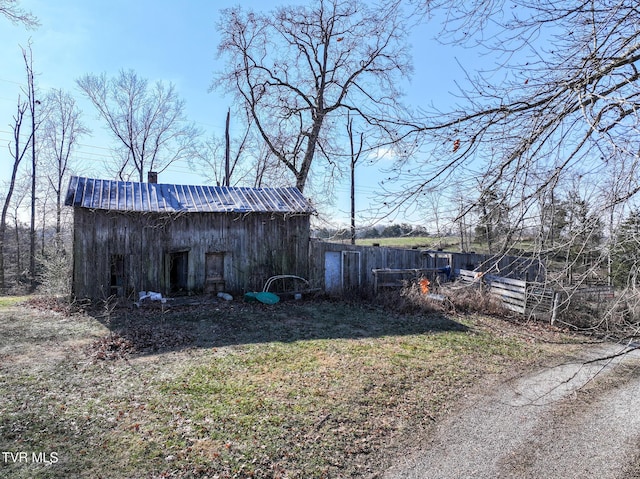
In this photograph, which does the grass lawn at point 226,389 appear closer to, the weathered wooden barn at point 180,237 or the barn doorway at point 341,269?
the weathered wooden barn at point 180,237

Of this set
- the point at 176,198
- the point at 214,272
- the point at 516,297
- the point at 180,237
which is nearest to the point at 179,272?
the point at 214,272

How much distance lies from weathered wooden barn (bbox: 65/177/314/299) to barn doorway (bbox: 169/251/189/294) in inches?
1.5

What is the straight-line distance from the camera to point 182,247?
515 inches

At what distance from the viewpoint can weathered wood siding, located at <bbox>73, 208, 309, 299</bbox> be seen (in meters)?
11.9

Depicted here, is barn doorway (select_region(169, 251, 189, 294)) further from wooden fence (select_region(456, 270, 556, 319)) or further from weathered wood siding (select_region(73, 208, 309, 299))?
wooden fence (select_region(456, 270, 556, 319))

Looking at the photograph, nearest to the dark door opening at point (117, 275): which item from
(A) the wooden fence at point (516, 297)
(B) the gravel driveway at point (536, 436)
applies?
(A) the wooden fence at point (516, 297)

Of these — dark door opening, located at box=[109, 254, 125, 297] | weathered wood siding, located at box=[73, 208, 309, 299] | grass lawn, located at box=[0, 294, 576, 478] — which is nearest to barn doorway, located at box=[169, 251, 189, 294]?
weathered wood siding, located at box=[73, 208, 309, 299]

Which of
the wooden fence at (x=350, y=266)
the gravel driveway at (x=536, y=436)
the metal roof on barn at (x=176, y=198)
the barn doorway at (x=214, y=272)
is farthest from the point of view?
the wooden fence at (x=350, y=266)

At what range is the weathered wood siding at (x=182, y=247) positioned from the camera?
39.0 feet

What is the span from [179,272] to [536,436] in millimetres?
12580

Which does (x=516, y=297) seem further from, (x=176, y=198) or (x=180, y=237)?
(x=176, y=198)

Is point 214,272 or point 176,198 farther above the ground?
point 176,198

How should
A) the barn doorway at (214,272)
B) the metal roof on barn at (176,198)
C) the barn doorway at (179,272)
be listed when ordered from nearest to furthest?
1. the metal roof on barn at (176,198)
2. the barn doorway at (179,272)
3. the barn doorway at (214,272)

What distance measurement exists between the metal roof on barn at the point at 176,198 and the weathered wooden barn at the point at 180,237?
30 mm
